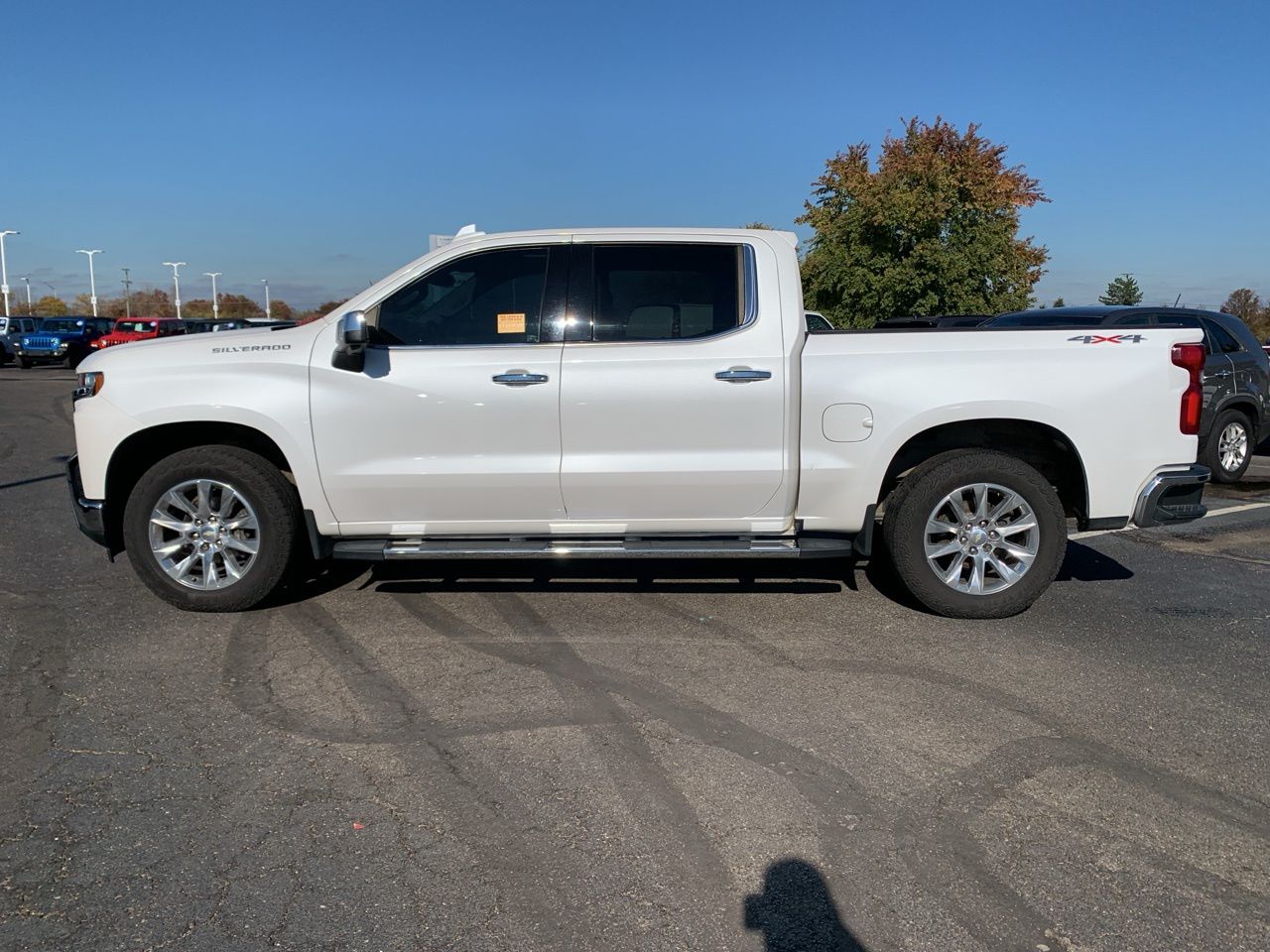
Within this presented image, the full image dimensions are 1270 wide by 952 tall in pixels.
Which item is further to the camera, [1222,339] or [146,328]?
[146,328]

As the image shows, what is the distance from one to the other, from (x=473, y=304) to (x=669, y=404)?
1210 millimetres

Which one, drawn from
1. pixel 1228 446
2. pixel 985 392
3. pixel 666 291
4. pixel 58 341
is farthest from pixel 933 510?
pixel 58 341

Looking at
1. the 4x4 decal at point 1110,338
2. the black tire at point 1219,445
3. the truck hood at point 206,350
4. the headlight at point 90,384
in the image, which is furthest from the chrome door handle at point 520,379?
the black tire at point 1219,445

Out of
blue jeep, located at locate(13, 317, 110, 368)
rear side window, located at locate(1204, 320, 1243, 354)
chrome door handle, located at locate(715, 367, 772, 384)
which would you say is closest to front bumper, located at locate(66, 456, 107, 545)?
chrome door handle, located at locate(715, 367, 772, 384)

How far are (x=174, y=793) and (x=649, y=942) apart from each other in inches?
72.3

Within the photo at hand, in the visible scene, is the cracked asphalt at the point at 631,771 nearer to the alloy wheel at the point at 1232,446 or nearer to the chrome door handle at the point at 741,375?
the chrome door handle at the point at 741,375

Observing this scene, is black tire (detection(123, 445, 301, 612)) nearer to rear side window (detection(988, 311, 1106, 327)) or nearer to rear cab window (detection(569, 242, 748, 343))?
rear cab window (detection(569, 242, 748, 343))

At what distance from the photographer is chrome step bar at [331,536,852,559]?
528 cm

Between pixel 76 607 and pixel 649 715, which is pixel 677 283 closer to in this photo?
pixel 649 715

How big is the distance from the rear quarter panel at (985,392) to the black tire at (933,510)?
223 mm

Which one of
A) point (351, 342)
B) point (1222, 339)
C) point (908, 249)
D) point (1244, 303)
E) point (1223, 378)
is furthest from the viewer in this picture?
point (1244, 303)

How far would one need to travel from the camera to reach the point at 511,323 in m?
5.42

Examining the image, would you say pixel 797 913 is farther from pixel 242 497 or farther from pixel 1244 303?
pixel 1244 303

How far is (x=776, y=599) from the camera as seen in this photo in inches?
232
